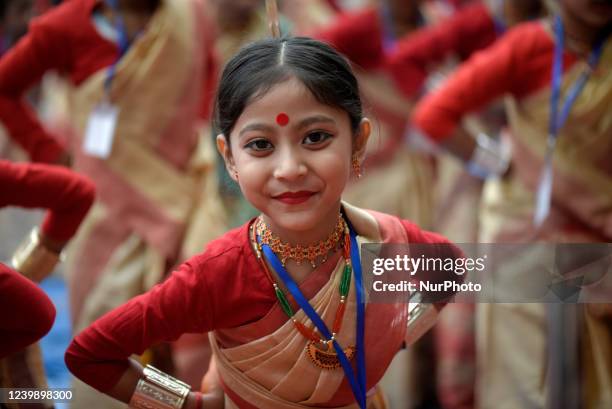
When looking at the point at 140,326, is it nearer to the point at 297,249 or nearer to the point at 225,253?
the point at 225,253

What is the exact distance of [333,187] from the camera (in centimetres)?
196

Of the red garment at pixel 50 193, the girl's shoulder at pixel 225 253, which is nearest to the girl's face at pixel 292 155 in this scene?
the girl's shoulder at pixel 225 253

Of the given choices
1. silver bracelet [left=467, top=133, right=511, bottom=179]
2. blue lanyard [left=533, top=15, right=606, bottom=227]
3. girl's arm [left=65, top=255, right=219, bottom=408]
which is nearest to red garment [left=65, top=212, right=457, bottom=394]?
girl's arm [left=65, top=255, right=219, bottom=408]

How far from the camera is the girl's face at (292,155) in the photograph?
1928 millimetres

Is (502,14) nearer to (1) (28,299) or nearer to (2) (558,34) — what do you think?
(2) (558,34)

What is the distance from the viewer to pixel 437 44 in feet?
15.3

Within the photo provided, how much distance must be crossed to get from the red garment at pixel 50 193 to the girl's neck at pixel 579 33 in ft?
5.52

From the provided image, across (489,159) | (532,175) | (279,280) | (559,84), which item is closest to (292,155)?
(279,280)

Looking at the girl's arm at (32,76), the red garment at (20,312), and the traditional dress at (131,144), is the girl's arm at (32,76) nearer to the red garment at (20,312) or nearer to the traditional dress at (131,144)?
the traditional dress at (131,144)

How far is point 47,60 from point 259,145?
1.78m

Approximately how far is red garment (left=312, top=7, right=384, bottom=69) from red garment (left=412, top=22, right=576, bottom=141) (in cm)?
93

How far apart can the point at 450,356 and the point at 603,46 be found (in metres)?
1.65

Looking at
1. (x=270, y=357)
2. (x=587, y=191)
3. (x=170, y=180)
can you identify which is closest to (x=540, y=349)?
(x=587, y=191)

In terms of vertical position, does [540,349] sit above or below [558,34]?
below
